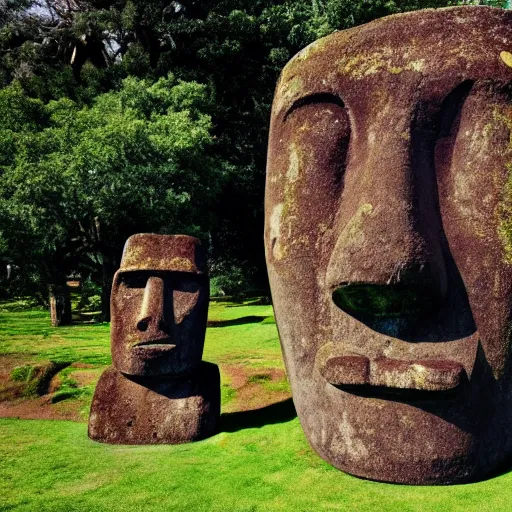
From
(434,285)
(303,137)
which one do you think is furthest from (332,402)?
(303,137)

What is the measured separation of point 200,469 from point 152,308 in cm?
141

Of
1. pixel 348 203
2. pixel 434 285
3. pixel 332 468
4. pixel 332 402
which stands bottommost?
pixel 332 468

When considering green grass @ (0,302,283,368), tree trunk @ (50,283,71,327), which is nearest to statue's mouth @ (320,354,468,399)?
green grass @ (0,302,283,368)

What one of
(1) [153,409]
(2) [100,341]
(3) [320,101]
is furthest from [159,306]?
(2) [100,341]

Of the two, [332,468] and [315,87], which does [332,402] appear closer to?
[332,468]

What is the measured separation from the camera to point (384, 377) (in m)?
3.14

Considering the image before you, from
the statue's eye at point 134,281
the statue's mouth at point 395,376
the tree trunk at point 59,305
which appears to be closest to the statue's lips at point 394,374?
the statue's mouth at point 395,376

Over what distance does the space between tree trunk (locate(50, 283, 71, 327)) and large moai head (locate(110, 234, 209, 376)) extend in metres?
9.66

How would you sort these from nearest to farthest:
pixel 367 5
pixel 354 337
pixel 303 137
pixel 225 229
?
pixel 354 337 < pixel 303 137 < pixel 367 5 < pixel 225 229

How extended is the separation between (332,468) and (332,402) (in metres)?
0.44

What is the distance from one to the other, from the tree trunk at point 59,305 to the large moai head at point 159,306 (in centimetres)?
966

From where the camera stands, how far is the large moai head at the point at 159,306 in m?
4.67

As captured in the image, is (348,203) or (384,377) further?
(348,203)

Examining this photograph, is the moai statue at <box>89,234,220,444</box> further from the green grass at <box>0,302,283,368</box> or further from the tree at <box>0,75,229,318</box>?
the tree at <box>0,75,229,318</box>
